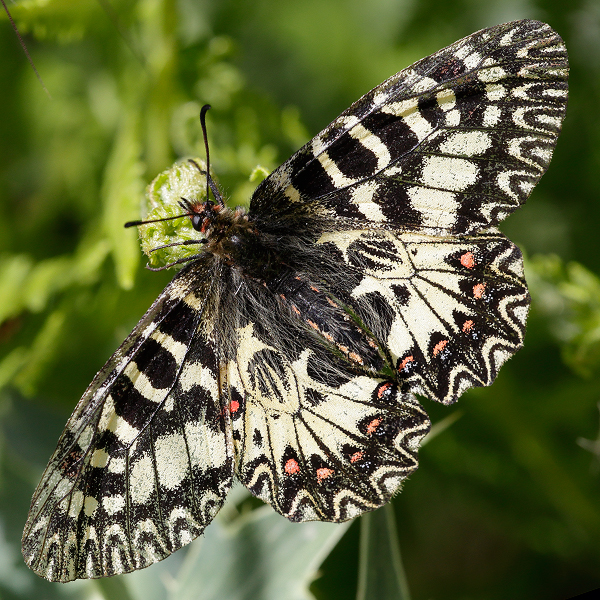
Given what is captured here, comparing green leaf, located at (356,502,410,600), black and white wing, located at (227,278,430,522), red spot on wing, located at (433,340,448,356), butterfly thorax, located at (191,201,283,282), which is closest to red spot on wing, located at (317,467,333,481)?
black and white wing, located at (227,278,430,522)

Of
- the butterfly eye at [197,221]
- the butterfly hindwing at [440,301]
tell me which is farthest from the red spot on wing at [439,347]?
the butterfly eye at [197,221]

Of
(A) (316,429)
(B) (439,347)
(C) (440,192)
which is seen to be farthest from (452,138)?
(A) (316,429)

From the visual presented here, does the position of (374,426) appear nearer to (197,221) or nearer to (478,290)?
(478,290)

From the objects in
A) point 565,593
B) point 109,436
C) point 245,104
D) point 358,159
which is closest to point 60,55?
point 245,104

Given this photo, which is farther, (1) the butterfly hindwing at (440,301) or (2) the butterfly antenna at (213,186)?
(2) the butterfly antenna at (213,186)

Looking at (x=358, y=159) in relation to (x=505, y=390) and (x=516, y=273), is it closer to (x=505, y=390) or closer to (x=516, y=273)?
(x=516, y=273)

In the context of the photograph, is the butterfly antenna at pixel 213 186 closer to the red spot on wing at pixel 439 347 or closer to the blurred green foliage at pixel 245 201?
the blurred green foliage at pixel 245 201
